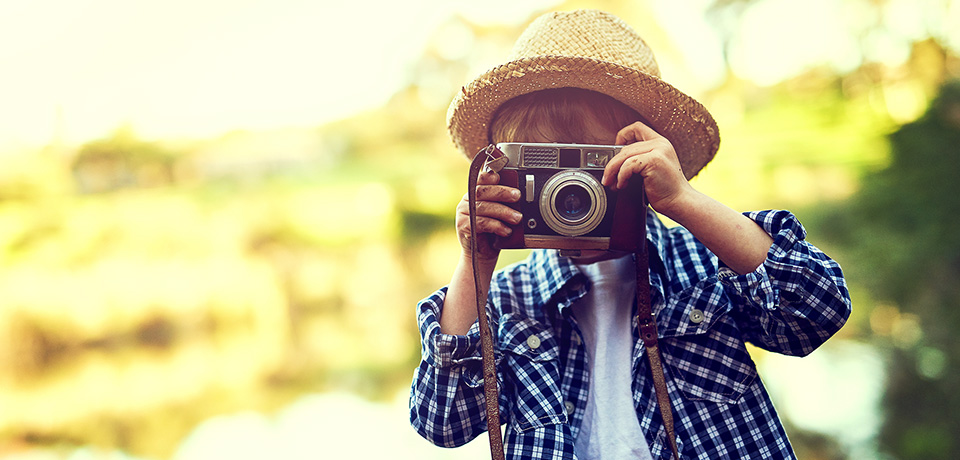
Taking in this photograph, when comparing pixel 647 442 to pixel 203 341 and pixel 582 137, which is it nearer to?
pixel 582 137

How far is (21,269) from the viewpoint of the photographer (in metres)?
3.39

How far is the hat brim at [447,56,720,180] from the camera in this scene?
0.88 meters

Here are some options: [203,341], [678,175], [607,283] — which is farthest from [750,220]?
[203,341]

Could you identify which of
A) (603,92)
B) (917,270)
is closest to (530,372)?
(603,92)

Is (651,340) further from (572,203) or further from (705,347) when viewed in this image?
(572,203)

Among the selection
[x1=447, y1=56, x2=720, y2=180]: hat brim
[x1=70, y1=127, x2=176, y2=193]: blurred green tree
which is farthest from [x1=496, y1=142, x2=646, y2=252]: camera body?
[x1=70, y1=127, x2=176, y2=193]: blurred green tree

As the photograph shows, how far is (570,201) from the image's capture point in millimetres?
877

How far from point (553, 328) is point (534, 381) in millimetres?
Answer: 105

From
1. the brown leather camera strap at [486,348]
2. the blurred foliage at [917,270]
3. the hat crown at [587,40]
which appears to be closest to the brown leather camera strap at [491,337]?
the brown leather camera strap at [486,348]

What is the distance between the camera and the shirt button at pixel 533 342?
0.89 m

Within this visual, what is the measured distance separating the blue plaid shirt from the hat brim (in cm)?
19

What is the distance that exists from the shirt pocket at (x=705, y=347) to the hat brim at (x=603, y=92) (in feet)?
0.80

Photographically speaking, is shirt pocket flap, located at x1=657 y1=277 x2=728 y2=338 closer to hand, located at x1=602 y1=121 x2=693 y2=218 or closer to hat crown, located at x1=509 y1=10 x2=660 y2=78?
hand, located at x1=602 y1=121 x2=693 y2=218

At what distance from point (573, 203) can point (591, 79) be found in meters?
0.18
